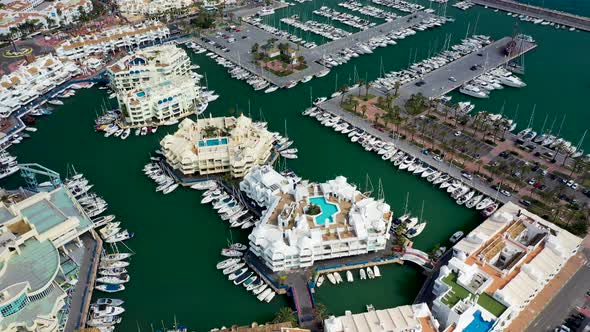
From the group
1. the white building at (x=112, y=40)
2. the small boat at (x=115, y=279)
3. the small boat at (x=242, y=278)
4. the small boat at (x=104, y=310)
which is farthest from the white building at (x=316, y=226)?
the white building at (x=112, y=40)

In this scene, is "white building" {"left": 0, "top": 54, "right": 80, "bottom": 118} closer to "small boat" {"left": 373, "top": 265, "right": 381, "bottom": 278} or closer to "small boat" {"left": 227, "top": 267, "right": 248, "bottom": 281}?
"small boat" {"left": 227, "top": 267, "right": 248, "bottom": 281}

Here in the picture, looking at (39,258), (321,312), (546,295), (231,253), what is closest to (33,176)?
(39,258)

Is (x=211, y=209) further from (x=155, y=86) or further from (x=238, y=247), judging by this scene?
(x=155, y=86)

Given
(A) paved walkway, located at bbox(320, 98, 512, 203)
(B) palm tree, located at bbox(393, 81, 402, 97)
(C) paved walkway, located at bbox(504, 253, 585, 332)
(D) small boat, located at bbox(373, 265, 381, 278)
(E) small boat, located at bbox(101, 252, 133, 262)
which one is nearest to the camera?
(C) paved walkway, located at bbox(504, 253, 585, 332)

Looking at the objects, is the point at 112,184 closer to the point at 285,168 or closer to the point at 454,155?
the point at 285,168

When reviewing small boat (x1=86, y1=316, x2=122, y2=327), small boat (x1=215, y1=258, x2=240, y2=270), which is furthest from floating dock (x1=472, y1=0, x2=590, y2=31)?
small boat (x1=86, y1=316, x2=122, y2=327)

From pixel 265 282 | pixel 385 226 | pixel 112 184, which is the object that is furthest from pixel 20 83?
pixel 385 226
